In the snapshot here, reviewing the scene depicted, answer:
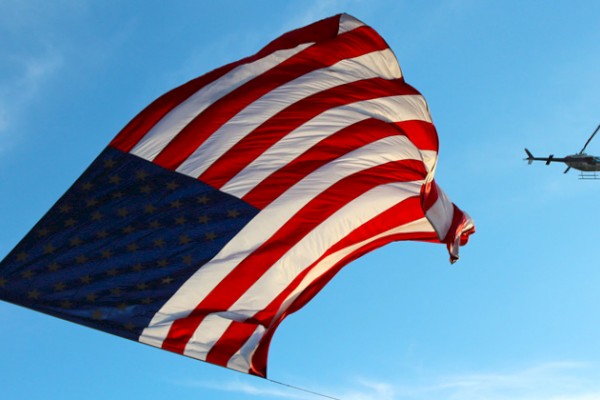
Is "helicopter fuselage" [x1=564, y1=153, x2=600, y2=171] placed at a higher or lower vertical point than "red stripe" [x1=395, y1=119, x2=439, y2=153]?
higher

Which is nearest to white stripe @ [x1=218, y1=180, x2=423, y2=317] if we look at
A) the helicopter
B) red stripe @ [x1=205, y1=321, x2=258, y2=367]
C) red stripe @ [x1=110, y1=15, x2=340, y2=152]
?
red stripe @ [x1=205, y1=321, x2=258, y2=367]

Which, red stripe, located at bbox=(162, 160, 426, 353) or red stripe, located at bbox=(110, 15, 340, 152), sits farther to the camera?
red stripe, located at bbox=(110, 15, 340, 152)

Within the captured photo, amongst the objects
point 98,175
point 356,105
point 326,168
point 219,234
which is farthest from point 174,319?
point 356,105

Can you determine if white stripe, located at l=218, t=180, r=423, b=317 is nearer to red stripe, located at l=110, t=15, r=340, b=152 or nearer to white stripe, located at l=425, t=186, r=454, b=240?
white stripe, located at l=425, t=186, r=454, b=240

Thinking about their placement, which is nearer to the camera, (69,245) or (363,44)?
(69,245)

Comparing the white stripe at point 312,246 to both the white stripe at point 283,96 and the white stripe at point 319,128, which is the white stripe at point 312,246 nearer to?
the white stripe at point 319,128

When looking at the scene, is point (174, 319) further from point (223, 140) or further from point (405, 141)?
point (405, 141)

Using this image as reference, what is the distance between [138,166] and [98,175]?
62 centimetres

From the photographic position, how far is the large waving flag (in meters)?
13.6

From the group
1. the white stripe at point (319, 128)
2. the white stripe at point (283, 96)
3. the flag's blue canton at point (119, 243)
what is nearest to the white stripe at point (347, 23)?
the white stripe at point (283, 96)

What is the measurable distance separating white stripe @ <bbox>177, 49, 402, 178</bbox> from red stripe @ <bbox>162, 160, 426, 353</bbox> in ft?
5.07

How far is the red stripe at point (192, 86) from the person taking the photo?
1439 cm

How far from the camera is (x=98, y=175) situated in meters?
14.1

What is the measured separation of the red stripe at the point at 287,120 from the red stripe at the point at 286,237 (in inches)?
47.0
